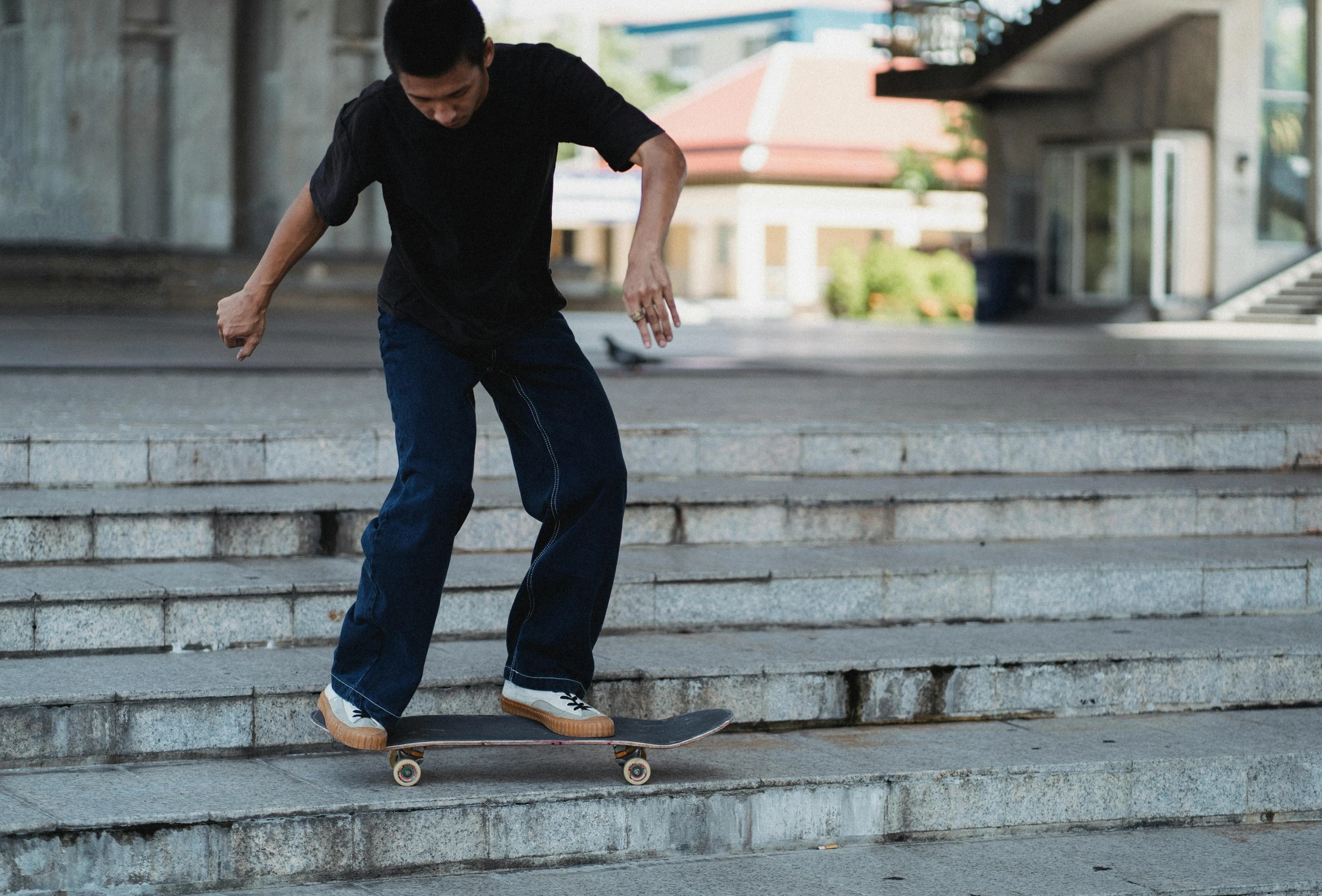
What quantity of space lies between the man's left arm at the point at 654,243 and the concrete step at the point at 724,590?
1.59 m

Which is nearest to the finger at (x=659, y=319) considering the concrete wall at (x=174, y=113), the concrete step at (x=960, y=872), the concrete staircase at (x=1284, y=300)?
the concrete step at (x=960, y=872)

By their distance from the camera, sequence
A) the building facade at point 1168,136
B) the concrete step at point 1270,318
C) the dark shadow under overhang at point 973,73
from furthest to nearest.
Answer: the dark shadow under overhang at point 973,73
the building facade at point 1168,136
the concrete step at point 1270,318

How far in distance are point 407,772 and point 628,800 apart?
1.62 feet

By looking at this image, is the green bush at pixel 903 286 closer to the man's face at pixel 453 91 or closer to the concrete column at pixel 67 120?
the concrete column at pixel 67 120

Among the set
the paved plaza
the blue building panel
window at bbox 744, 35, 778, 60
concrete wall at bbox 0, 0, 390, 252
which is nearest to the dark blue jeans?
the paved plaza

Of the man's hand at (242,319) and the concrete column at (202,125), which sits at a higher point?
the concrete column at (202,125)

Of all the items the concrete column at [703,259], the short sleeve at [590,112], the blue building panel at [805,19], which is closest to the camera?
the short sleeve at [590,112]

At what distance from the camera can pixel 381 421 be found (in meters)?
6.21

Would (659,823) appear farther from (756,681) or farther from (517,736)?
(756,681)

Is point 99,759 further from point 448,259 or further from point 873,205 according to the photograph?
point 873,205

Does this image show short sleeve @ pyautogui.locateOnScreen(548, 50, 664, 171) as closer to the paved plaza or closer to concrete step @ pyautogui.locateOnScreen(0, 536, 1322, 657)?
concrete step @ pyautogui.locateOnScreen(0, 536, 1322, 657)

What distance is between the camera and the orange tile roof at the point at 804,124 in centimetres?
4369

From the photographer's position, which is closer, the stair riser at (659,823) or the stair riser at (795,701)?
the stair riser at (659,823)

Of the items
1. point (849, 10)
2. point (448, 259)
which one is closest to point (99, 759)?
point (448, 259)
